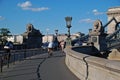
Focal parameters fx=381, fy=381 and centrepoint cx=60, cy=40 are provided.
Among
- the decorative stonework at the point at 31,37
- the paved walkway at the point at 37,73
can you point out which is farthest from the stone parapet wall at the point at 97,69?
the decorative stonework at the point at 31,37

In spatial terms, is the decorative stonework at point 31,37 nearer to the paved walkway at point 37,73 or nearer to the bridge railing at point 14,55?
the bridge railing at point 14,55

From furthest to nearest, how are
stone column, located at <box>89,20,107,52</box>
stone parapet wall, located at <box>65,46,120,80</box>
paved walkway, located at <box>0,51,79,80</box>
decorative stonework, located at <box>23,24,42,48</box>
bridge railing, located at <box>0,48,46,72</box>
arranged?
decorative stonework, located at <box>23,24,42,48</box> < stone column, located at <box>89,20,107,52</box> < bridge railing, located at <box>0,48,46,72</box> < paved walkway, located at <box>0,51,79,80</box> < stone parapet wall, located at <box>65,46,120,80</box>

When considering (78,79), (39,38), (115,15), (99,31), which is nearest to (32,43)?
(39,38)

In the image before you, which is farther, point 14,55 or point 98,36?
point 98,36

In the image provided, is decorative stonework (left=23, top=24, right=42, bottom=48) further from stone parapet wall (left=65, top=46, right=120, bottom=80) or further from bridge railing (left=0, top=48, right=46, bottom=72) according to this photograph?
stone parapet wall (left=65, top=46, right=120, bottom=80)

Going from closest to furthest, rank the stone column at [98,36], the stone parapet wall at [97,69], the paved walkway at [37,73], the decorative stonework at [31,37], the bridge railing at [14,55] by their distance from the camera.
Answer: the stone parapet wall at [97,69]
the paved walkway at [37,73]
the bridge railing at [14,55]
the stone column at [98,36]
the decorative stonework at [31,37]

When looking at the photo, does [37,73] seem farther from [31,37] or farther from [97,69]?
[31,37]

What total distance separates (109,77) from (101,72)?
92cm

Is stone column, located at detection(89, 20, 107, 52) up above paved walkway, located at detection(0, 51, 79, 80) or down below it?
above

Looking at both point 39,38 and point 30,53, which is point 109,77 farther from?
point 39,38

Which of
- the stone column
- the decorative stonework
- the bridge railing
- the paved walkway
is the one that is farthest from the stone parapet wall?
the decorative stonework

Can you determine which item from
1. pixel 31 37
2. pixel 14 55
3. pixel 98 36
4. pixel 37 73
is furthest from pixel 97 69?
pixel 31 37

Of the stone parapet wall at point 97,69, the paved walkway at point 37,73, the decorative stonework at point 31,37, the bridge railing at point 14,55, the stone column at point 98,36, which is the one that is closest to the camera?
the stone parapet wall at point 97,69

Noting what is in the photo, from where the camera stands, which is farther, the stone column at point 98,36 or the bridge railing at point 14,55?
the stone column at point 98,36
